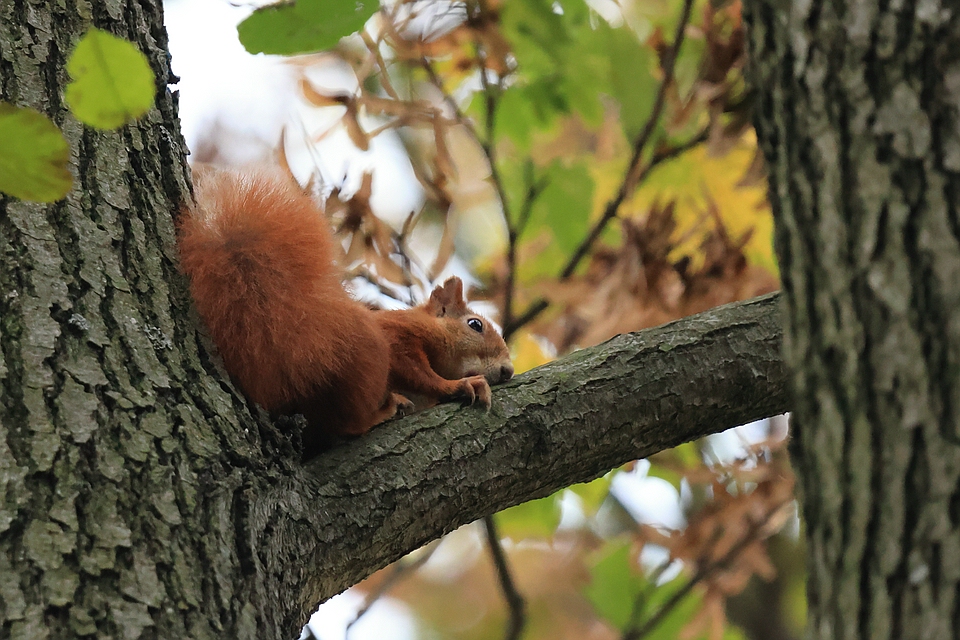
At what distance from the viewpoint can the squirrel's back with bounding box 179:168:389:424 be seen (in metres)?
1.88

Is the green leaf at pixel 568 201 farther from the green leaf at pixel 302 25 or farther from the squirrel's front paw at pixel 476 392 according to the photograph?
the green leaf at pixel 302 25

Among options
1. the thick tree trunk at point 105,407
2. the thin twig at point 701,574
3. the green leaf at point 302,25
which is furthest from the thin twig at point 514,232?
the green leaf at point 302,25

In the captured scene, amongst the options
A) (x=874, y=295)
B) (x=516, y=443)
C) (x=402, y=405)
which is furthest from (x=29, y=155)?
(x=402, y=405)

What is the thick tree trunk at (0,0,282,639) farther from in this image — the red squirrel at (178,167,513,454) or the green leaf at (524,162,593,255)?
the green leaf at (524,162,593,255)

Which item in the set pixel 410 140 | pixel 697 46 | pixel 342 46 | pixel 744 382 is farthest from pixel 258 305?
pixel 410 140

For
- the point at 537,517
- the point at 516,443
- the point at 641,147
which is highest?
the point at 641,147

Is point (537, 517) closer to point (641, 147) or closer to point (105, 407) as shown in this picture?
point (641, 147)

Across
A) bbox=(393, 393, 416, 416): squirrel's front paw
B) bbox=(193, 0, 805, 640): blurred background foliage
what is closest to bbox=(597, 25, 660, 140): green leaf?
bbox=(193, 0, 805, 640): blurred background foliage

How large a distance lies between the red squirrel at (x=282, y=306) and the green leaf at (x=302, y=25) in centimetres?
52

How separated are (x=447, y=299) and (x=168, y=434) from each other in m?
1.76

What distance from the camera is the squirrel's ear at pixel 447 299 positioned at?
3.27 metres

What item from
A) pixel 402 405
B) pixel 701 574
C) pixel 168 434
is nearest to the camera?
pixel 168 434

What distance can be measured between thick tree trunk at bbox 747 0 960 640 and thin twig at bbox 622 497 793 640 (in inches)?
82.7

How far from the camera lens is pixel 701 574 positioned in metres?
3.26
